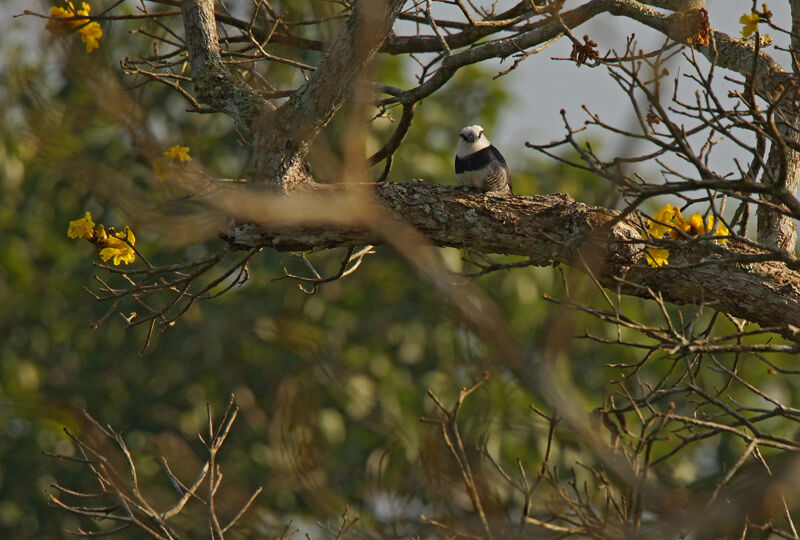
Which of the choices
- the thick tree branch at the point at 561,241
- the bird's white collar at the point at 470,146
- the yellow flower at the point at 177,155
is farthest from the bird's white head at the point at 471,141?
the yellow flower at the point at 177,155

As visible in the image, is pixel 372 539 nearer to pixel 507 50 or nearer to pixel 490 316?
pixel 490 316

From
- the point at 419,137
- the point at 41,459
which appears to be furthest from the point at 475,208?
the point at 41,459

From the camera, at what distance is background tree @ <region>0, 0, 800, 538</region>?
69.5 inches

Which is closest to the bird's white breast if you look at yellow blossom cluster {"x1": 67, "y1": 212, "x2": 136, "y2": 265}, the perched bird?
the perched bird

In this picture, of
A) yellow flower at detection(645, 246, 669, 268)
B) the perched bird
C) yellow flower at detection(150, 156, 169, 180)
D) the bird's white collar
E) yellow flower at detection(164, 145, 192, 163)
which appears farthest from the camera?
the bird's white collar

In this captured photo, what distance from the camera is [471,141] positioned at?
3824 millimetres

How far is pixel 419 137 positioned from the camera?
760 cm

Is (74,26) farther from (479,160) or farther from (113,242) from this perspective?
(479,160)

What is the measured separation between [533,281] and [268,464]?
2880 mm

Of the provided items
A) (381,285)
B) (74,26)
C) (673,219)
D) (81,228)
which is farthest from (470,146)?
(381,285)

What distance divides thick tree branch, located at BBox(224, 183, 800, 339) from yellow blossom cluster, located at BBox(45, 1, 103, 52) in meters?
0.83

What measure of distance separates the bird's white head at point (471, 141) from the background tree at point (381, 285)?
507 millimetres

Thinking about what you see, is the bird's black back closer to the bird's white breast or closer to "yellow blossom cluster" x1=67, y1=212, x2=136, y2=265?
the bird's white breast

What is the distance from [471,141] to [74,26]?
189 cm
